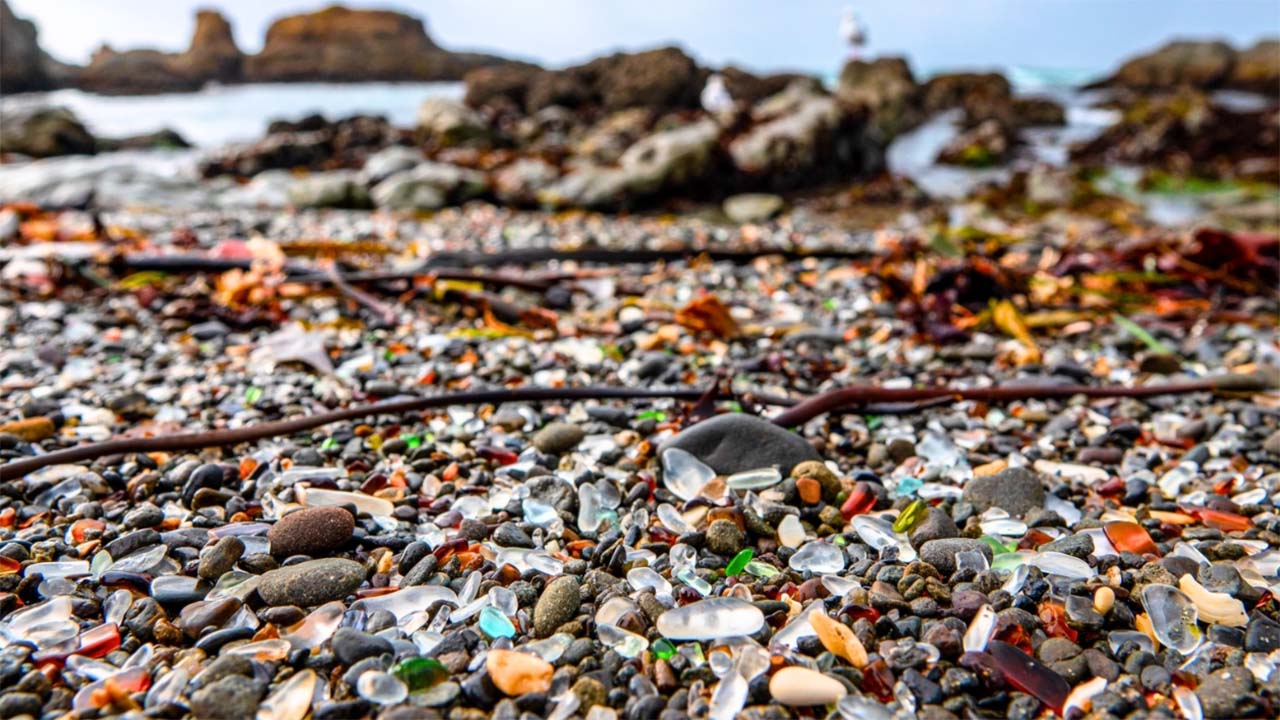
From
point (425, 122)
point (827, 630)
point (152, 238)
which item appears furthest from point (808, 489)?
point (425, 122)

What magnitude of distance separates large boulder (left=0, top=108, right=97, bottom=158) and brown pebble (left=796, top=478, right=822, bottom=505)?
16343mm

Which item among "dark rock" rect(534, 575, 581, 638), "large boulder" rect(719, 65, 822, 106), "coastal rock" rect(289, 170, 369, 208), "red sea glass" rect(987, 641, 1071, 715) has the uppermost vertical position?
"large boulder" rect(719, 65, 822, 106)

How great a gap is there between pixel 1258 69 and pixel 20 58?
68.5m

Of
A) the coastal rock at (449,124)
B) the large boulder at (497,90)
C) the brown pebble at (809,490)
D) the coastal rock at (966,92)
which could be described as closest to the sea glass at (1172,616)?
the brown pebble at (809,490)

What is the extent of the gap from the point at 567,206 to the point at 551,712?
744 cm

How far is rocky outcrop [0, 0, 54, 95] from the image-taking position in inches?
1572

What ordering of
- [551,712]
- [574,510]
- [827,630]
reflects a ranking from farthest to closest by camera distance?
[574,510] < [827,630] < [551,712]

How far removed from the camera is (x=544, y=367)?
242cm

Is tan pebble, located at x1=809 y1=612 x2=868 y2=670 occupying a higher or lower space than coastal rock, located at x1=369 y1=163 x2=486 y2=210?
lower

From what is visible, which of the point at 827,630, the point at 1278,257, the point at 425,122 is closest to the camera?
the point at 827,630

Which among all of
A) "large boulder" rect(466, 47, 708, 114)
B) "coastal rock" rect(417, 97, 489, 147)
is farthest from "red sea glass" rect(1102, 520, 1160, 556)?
"large boulder" rect(466, 47, 708, 114)

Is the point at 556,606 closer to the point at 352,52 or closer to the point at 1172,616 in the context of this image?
the point at 1172,616

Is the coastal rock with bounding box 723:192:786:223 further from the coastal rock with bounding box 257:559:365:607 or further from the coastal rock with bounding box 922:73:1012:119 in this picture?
the coastal rock with bounding box 922:73:1012:119

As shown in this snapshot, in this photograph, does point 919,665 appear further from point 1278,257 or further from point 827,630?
point 1278,257
